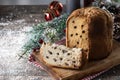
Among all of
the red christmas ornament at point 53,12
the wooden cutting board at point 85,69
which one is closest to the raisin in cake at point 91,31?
the wooden cutting board at point 85,69

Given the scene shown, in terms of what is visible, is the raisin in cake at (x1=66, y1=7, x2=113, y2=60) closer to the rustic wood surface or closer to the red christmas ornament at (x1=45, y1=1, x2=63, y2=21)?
the rustic wood surface

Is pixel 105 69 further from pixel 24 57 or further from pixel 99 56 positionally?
pixel 24 57

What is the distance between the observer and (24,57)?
0.92 meters

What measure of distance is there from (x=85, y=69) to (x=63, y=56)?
74mm

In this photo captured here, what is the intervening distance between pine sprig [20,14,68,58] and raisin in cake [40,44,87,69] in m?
0.10

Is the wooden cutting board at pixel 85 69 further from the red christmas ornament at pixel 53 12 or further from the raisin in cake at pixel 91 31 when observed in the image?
the red christmas ornament at pixel 53 12

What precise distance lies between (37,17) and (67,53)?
19.7 inches

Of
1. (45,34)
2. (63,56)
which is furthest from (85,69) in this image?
(45,34)

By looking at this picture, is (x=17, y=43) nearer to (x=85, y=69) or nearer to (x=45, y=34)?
(x=45, y=34)

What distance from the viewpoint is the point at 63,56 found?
78 centimetres

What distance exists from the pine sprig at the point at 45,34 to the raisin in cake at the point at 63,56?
0.10 m

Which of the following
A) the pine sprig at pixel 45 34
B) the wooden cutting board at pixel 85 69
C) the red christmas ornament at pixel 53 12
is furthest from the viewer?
the red christmas ornament at pixel 53 12

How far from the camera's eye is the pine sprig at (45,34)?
0.90m

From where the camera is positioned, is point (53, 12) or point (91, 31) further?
point (53, 12)
